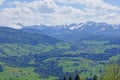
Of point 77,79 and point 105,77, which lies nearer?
point 105,77

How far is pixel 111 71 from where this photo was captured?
93.1 metres

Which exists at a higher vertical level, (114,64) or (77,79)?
(114,64)

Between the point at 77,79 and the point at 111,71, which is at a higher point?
the point at 111,71

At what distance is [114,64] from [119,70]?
3.36 metres

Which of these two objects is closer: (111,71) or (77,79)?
(111,71)

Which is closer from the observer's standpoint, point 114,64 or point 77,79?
point 114,64

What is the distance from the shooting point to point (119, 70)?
3629 inches

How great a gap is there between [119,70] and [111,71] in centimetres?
230

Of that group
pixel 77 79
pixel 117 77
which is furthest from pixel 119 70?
pixel 77 79

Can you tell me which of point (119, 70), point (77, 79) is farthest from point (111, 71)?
point (77, 79)

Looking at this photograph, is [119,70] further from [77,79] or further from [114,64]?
[77,79]

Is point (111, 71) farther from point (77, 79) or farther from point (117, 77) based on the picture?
point (77, 79)

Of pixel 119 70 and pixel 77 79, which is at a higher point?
pixel 119 70

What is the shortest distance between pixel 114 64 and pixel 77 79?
93.6 feet
